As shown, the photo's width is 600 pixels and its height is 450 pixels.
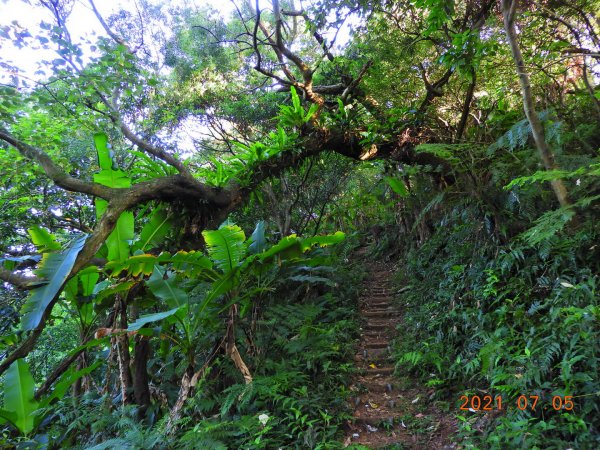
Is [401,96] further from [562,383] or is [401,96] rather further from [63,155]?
[63,155]

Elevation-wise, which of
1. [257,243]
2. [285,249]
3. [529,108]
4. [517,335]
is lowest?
[517,335]

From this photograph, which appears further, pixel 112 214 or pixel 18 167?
pixel 18 167

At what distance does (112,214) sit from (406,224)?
9223 millimetres

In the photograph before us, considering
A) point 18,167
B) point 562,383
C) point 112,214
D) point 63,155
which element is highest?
point 63,155

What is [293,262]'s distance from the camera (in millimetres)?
4156

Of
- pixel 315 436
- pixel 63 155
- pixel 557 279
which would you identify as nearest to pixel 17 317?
pixel 63 155

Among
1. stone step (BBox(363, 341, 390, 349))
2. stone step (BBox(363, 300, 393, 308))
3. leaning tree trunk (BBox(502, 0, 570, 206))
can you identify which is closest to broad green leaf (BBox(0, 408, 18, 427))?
stone step (BBox(363, 341, 390, 349))

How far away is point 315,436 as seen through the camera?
122 inches

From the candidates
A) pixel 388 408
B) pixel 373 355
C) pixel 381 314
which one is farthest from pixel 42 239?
pixel 381 314

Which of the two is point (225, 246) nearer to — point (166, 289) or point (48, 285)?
point (166, 289)

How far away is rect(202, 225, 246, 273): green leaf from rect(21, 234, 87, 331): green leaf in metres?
1.12

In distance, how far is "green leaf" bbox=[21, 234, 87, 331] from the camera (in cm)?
247
